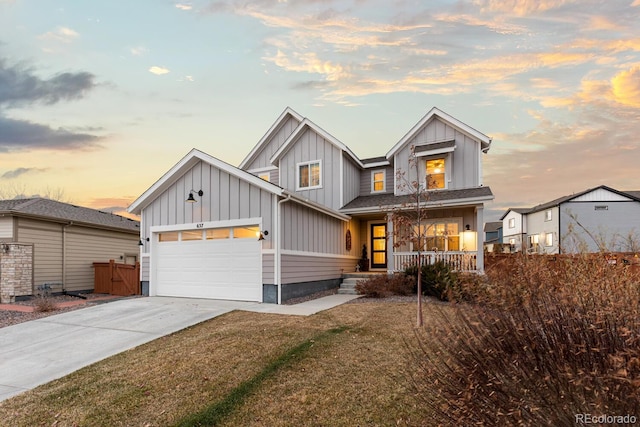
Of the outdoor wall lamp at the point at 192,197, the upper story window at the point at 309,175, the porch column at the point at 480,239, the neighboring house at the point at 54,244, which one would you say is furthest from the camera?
the upper story window at the point at 309,175

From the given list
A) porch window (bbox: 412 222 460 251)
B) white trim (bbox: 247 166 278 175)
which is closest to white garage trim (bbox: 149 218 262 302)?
white trim (bbox: 247 166 278 175)

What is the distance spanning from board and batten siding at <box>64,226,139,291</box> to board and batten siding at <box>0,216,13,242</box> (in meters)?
2.30

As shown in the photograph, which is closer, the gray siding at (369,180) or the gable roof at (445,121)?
the gable roof at (445,121)

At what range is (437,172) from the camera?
15.9m

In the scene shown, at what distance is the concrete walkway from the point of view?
645 cm

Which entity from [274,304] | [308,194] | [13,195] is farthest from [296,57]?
[13,195]

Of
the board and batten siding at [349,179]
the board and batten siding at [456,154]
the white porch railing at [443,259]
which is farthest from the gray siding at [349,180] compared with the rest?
the white porch railing at [443,259]

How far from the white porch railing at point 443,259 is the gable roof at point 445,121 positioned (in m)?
4.71

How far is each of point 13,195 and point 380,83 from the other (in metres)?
34.8

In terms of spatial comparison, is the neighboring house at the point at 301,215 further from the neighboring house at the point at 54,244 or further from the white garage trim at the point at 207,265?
the neighboring house at the point at 54,244

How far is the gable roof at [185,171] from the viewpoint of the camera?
1163cm

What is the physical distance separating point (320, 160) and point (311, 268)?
562 cm

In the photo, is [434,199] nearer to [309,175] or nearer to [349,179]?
[349,179]

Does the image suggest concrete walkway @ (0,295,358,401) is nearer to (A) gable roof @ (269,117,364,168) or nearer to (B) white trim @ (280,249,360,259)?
(B) white trim @ (280,249,360,259)
